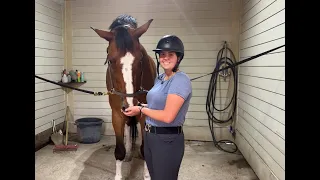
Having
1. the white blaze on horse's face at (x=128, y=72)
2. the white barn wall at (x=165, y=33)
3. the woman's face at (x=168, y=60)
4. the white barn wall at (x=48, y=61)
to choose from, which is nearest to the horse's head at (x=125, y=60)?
the white blaze on horse's face at (x=128, y=72)

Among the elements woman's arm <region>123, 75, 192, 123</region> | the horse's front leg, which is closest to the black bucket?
the horse's front leg

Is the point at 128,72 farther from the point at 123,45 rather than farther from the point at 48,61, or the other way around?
→ the point at 48,61

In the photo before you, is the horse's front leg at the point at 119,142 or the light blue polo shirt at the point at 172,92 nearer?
the light blue polo shirt at the point at 172,92

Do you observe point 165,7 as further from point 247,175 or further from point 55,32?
point 247,175

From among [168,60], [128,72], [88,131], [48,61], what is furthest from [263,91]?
[48,61]

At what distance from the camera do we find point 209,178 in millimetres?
2928

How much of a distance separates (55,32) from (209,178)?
331 cm

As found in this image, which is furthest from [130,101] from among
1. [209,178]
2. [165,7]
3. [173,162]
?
[165,7]

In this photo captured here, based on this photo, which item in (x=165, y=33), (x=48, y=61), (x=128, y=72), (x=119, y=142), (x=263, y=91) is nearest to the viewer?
(x=128, y=72)

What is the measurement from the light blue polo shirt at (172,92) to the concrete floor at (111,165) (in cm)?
156

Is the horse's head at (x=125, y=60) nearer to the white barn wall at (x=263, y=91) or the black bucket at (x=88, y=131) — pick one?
the white barn wall at (x=263, y=91)

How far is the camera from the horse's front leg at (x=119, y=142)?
2.66 metres

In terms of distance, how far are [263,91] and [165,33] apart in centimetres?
211

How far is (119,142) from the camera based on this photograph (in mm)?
2678
